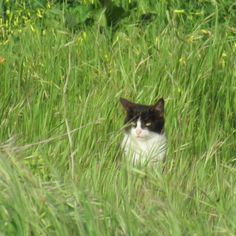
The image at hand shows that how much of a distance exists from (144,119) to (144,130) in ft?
0.30

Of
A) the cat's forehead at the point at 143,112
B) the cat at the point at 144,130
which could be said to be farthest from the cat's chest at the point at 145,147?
the cat's forehead at the point at 143,112

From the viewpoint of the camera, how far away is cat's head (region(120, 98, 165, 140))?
7.77 metres

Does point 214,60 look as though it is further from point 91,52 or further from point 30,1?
point 30,1

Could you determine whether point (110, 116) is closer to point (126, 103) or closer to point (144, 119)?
point (126, 103)

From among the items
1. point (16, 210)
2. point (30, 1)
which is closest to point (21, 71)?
point (30, 1)

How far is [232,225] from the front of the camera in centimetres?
520

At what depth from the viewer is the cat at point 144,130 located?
7.44 meters

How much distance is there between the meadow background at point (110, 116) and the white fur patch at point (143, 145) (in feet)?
0.26

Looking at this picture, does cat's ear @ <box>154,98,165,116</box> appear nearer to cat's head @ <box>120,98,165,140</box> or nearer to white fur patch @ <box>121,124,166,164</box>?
cat's head @ <box>120,98,165,140</box>

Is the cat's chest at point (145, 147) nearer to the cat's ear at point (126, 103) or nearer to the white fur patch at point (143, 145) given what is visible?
the white fur patch at point (143, 145)

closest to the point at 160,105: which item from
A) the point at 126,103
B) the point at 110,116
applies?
the point at 126,103

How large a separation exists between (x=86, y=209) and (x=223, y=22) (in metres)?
4.47

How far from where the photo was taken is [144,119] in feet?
26.3

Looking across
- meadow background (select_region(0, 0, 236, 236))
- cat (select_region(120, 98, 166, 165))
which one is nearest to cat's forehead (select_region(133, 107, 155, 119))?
cat (select_region(120, 98, 166, 165))
